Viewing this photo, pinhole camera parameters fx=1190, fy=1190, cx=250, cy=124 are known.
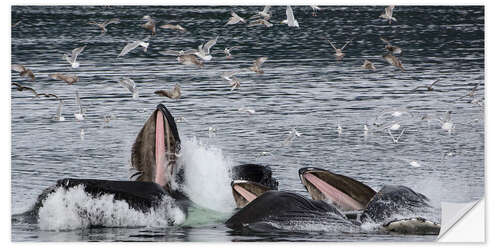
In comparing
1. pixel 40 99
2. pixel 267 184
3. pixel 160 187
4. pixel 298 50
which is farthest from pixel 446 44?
pixel 40 99

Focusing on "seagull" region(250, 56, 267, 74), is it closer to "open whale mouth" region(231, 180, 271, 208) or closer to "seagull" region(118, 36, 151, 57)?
"seagull" region(118, 36, 151, 57)

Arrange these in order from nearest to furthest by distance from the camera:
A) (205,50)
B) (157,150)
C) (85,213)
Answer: (85,213), (157,150), (205,50)

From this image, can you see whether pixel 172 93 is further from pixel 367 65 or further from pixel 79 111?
pixel 367 65

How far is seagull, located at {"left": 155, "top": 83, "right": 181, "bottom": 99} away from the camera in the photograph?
586 inches

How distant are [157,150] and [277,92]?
6.00ft

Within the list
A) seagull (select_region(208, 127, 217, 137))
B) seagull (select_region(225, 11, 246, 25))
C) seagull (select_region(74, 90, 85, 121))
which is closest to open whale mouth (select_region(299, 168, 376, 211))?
seagull (select_region(208, 127, 217, 137))

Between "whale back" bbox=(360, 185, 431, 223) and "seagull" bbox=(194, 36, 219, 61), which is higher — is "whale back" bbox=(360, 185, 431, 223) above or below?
below

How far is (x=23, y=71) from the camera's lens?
14.3 meters

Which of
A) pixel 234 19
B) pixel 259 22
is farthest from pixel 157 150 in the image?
pixel 259 22

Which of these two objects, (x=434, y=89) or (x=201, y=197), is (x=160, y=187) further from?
(x=434, y=89)

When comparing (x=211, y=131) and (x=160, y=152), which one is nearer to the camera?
(x=160, y=152)

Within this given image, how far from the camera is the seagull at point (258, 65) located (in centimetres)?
1481

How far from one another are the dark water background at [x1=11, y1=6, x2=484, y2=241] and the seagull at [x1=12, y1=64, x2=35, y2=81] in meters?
0.06

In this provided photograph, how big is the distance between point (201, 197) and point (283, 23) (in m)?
2.37
